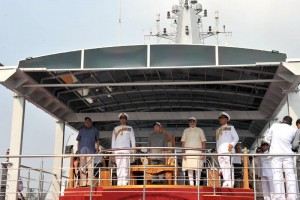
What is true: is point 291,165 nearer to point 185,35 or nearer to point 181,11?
point 185,35

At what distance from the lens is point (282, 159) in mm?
7539

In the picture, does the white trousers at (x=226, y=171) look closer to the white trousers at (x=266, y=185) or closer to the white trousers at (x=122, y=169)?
the white trousers at (x=266, y=185)

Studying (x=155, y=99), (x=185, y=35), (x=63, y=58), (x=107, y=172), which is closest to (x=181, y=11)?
(x=185, y=35)

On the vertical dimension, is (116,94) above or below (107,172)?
above

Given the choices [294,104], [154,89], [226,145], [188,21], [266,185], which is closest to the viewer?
[226,145]

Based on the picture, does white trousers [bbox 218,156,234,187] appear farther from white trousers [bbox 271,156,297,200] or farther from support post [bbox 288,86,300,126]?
support post [bbox 288,86,300,126]

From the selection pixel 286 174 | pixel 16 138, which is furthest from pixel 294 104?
pixel 16 138

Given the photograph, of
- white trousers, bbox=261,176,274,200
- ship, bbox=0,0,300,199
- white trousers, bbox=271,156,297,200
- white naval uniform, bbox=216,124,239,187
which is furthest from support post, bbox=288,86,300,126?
white trousers, bbox=271,156,297,200

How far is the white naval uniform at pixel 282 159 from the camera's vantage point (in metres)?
7.49

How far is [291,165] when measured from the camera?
7.49m

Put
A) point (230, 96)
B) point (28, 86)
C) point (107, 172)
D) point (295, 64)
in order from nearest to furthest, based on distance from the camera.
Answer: point (107, 172)
point (295, 64)
point (28, 86)
point (230, 96)

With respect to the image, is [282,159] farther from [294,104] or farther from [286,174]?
[294,104]

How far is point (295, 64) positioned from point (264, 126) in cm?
481

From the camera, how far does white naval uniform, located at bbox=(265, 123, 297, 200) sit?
7492mm
